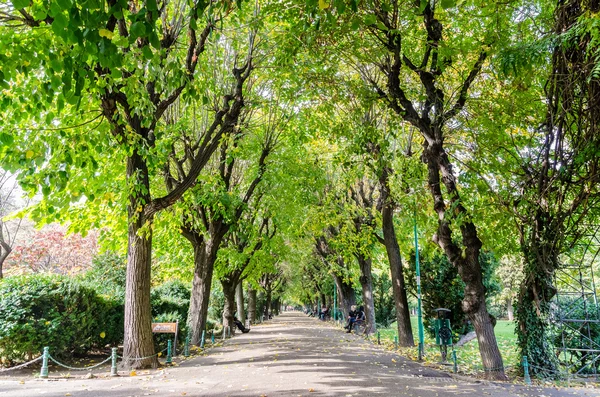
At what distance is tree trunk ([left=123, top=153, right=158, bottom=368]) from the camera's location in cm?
980

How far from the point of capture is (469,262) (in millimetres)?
9500

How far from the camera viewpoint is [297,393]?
7414mm

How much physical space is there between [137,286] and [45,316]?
7.16ft

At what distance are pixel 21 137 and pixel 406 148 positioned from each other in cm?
1188

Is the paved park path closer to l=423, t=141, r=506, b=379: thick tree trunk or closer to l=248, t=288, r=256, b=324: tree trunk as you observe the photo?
l=423, t=141, r=506, b=379: thick tree trunk

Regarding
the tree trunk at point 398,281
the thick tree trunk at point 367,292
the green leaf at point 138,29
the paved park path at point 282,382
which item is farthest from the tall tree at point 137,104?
the thick tree trunk at point 367,292

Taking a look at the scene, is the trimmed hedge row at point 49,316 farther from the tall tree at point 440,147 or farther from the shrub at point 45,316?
the tall tree at point 440,147

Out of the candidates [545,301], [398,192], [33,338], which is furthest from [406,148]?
[33,338]

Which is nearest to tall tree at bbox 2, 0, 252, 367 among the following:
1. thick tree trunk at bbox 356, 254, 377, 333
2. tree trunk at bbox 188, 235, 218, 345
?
tree trunk at bbox 188, 235, 218, 345

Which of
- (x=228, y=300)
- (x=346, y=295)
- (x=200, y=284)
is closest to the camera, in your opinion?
(x=200, y=284)

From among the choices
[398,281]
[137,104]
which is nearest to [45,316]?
[137,104]

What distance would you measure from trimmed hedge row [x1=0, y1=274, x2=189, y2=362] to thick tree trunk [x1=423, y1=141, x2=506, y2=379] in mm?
9403

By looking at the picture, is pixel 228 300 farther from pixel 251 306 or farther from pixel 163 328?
pixel 251 306

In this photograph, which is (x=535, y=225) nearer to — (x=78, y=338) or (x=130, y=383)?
(x=130, y=383)
